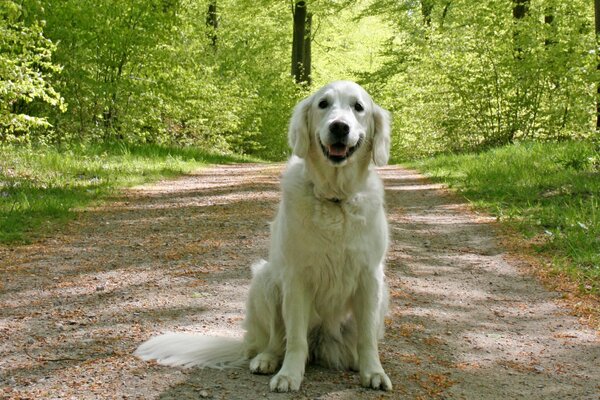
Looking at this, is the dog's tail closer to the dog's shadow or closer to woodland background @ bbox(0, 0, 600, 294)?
the dog's shadow

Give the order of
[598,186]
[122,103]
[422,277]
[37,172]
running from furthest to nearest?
[122,103] → [37,172] → [598,186] → [422,277]

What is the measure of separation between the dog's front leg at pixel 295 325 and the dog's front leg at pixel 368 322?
0.94ft

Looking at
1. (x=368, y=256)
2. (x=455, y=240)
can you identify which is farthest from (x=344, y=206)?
(x=455, y=240)

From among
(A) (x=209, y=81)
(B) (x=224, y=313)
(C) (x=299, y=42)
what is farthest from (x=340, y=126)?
(C) (x=299, y=42)

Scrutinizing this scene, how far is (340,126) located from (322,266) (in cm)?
76

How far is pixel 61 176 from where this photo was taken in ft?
32.0

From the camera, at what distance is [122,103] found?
14.0 metres

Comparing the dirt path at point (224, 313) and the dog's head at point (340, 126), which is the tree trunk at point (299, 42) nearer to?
the dirt path at point (224, 313)

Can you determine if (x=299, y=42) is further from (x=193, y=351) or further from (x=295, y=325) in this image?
(x=295, y=325)

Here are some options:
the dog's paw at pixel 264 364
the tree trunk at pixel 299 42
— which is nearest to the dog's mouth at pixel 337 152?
the dog's paw at pixel 264 364

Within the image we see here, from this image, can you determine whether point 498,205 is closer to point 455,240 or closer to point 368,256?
point 455,240

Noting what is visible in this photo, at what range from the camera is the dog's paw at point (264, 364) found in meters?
3.46

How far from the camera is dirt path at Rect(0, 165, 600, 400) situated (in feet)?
10.9

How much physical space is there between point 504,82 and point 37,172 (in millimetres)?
10108
